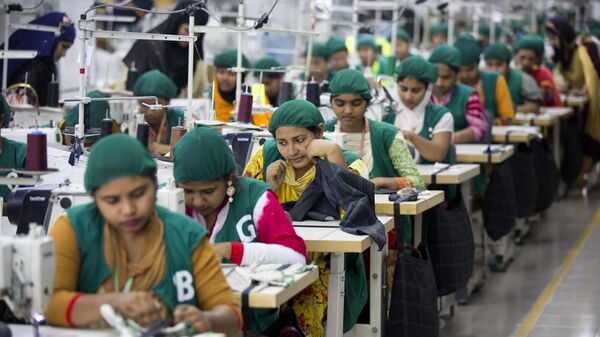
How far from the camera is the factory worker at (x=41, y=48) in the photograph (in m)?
7.75

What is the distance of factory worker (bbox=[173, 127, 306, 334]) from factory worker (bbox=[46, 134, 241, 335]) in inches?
17.5

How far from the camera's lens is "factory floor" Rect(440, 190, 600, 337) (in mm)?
6465

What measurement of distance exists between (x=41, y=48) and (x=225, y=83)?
120cm

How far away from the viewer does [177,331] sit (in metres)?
→ 3.18

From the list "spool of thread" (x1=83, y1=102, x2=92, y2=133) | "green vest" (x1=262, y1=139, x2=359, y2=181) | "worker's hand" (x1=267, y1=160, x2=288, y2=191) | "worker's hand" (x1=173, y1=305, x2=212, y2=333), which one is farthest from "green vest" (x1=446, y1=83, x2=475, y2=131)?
"worker's hand" (x1=173, y1=305, x2=212, y2=333)

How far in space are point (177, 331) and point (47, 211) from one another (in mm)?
917

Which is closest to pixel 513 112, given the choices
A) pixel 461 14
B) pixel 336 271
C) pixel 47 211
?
pixel 336 271

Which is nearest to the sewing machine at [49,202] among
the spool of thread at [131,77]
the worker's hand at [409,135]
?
the worker's hand at [409,135]

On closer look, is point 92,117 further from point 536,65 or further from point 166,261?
point 536,65

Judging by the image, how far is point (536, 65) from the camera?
11.1 meters

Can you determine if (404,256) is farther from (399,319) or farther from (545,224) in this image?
(545,224)

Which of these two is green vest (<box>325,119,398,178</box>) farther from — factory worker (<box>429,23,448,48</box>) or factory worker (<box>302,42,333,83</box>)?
factory worker (<box>429,23,448,48</box>)

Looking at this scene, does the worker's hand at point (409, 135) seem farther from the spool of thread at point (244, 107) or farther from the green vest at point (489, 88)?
the green vest at point (489, 88)

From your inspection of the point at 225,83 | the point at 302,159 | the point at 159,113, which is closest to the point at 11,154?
the point at 302,159
